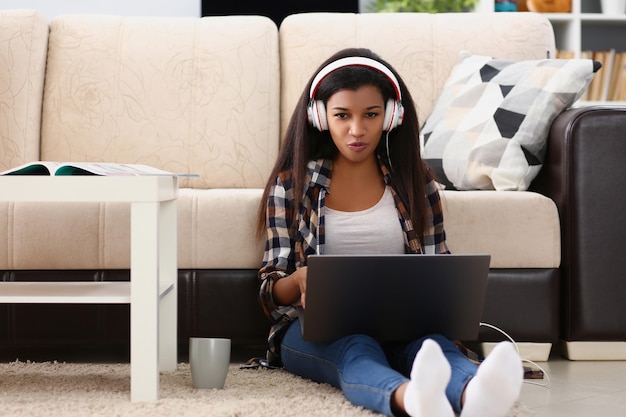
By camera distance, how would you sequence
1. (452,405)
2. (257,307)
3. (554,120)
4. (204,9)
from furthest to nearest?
(204,9), (554,120), (257,307), (452,405)

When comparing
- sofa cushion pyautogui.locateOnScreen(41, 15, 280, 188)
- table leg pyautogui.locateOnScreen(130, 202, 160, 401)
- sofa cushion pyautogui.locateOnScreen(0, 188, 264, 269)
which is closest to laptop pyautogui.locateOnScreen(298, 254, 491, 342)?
table leg pyautogui.locateOnScreen(130, 202, 160, 401)

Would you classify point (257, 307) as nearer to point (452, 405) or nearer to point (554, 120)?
point (452, 405)

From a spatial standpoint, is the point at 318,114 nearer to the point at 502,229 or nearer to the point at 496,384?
the point at 502,229

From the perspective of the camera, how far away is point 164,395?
4.77 ft

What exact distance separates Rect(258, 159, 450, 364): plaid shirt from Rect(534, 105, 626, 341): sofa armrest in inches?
14.0

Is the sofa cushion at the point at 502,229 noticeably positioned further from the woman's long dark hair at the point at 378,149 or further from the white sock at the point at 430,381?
the white sock at the point at 430,381

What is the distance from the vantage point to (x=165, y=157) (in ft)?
7.54

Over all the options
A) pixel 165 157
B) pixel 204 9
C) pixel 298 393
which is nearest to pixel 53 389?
pixel 298 393

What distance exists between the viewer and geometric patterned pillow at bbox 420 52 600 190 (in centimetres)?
202

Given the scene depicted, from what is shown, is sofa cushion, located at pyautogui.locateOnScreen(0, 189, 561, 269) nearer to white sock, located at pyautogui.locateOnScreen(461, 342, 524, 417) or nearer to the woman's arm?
the woman's arm

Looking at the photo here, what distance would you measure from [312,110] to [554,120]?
67cm

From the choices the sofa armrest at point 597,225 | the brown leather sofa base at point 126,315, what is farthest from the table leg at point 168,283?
the sofa armrest at point 597,225

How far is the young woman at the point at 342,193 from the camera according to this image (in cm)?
164

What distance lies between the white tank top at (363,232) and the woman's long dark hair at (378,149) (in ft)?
0.16
